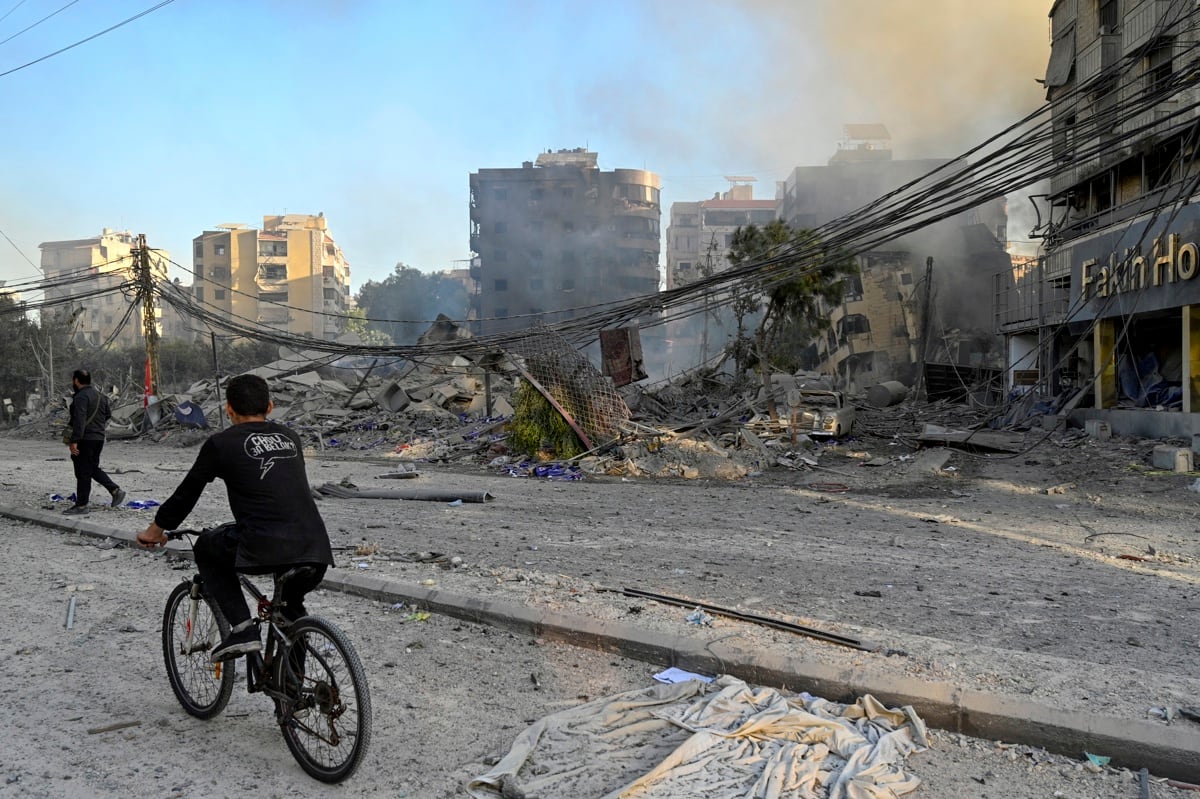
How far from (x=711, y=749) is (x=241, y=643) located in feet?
6.64

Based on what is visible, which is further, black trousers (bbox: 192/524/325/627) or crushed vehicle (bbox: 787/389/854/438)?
crushed vehicle (bbox: 787/389/854/438)

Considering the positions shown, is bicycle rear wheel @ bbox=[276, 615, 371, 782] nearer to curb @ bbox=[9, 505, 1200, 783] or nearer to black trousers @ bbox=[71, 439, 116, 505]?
curb @ bbox=[9, 505, 1200, 783]

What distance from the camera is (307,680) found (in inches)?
135

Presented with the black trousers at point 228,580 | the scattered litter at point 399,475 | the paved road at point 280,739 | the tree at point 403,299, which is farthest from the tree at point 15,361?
the black trousers at point 228,580

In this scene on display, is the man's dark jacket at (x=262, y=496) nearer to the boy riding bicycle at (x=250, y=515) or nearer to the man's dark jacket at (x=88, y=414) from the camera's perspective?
the boy riding bicycle at (x=250, y=515)

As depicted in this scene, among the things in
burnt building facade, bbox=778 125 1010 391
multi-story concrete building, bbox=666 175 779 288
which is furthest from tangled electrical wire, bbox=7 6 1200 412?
multi-story concrete building, bbox=666 175 779 288

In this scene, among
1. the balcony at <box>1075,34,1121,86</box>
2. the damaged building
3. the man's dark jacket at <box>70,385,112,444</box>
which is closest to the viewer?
the man's dark jacket at <box>70,385,112,444</box>

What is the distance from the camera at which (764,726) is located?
3631 mm

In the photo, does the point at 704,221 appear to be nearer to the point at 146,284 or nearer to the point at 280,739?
the point at 146,284

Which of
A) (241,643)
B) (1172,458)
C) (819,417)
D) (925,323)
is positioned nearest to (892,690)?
(241,643)

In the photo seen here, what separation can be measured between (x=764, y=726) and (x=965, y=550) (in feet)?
17.1

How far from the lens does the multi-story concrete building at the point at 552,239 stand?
246 feet

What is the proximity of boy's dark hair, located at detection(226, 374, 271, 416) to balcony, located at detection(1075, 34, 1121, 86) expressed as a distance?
88.7 feet

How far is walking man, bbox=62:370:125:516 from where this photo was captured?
9.78 metres
